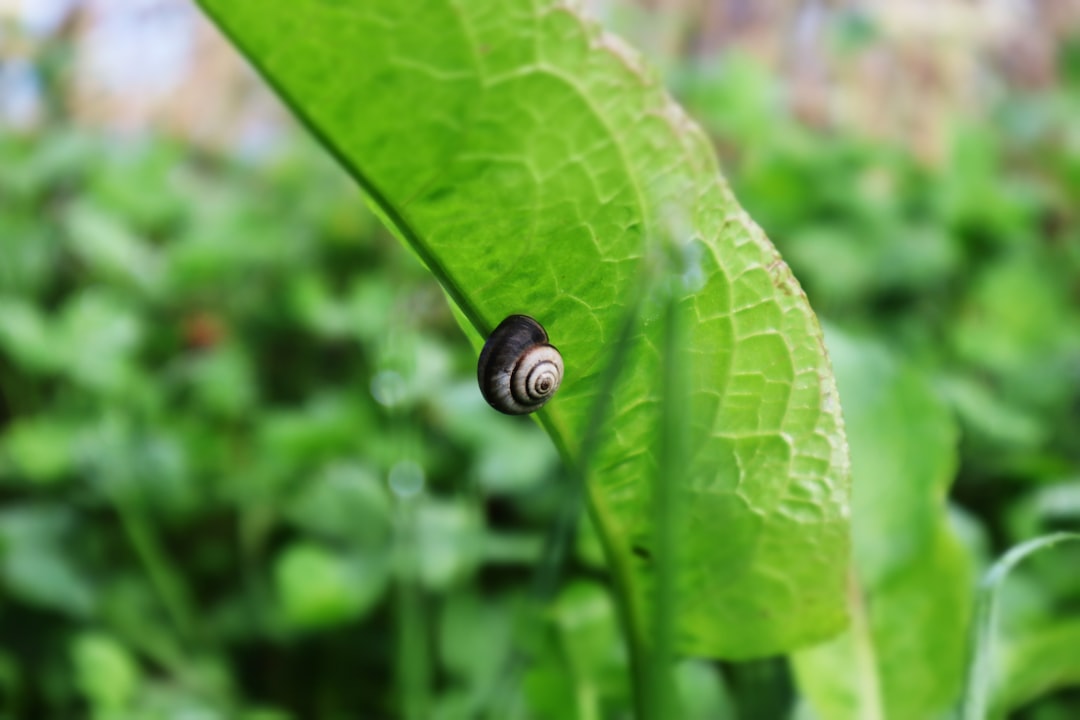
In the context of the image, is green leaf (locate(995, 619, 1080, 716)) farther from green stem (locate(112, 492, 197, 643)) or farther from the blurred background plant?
green stem (locate(112, 492, 197, 643))

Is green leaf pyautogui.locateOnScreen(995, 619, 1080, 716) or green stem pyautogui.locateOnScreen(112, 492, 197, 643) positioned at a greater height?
green stem pyautogui.locateOnScreen(112, 492, 197, 643)

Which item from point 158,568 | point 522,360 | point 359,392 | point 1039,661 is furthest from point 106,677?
point 1039,661

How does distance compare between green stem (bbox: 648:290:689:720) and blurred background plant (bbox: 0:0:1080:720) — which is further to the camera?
blurred background plant (bbox: 0:0:1080:720)

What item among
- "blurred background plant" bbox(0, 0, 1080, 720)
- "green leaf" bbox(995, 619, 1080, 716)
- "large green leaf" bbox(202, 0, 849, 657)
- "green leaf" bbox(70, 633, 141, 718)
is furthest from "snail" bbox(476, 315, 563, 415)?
"green leaf" bbox(70, 633, 141, 718)

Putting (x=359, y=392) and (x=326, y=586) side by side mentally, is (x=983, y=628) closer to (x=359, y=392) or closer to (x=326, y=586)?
(x=326, y=586)

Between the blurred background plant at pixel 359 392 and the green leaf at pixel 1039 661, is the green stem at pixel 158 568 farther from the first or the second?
the green leaf at pixel 1039 661

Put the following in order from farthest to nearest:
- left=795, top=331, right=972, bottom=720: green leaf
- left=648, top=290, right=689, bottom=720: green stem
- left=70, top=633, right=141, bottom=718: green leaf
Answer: left=70, top=633, right=141, bottom=718: green leaf
left=795, top=331, right=972, bottom=720: green leaf
left=648, top=290, right=689, bottom=720: green stem

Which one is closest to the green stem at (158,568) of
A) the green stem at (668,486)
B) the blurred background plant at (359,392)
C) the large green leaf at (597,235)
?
the blurred background plant at (359,392)
